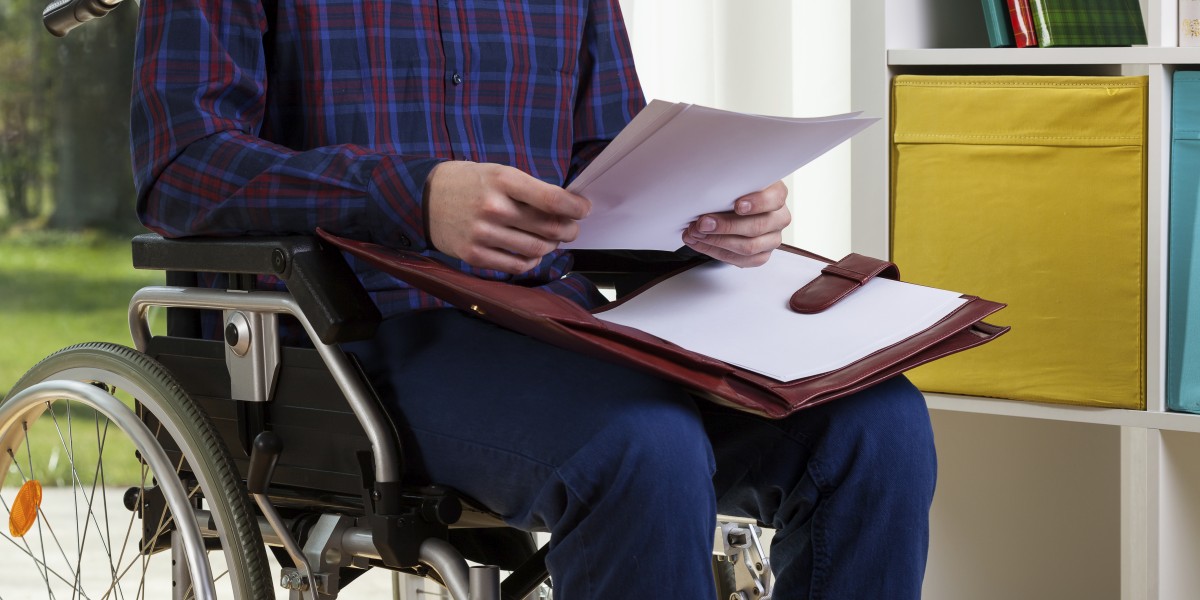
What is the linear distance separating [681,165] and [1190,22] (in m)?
0.90

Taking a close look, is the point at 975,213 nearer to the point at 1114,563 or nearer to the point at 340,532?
the point at 1114,563

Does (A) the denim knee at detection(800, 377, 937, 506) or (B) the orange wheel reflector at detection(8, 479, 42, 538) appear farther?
(B) the orange wheel reflector at detection(8, 479, 42, 538)

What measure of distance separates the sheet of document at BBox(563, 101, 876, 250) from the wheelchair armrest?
0.52ft

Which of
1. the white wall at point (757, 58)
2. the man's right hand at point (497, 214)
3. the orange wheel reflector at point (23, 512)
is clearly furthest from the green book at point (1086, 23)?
the orange wheel reflector at point (23, 512)

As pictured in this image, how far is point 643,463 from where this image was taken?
0.86m

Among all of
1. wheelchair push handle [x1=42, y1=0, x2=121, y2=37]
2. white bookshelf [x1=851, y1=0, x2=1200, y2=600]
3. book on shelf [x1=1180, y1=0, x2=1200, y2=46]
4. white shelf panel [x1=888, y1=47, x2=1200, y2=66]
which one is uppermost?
wheelchair push handle [x1=42, y1=0, x2=121, y2=37]

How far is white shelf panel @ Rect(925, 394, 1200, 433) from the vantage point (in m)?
1.50

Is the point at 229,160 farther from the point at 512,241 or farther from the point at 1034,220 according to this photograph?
the point at 1034,220

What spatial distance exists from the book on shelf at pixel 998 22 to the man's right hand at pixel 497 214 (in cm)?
87

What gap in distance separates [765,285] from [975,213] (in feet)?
1.94

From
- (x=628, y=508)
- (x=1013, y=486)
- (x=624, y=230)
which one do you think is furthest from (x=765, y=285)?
(x=1013, y=486)

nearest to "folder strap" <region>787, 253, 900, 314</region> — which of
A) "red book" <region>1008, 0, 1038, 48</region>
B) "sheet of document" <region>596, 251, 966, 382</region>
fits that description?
"sheet of document" <region>596, 251, 966, 382</region>

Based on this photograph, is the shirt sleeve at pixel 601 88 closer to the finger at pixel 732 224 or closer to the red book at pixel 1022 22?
the finger at pixel 732 224

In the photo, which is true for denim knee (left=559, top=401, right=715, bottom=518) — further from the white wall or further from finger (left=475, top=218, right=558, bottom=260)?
the white wall
